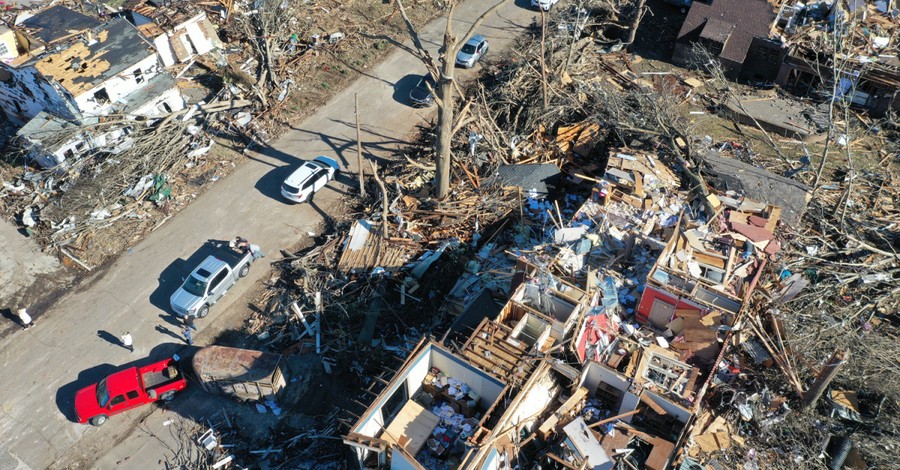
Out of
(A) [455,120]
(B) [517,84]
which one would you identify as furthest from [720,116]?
(A) [455,120]

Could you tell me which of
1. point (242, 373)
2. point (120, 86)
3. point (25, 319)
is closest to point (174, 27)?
point (120, 86)

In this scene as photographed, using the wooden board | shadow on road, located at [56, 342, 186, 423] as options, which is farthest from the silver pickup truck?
the wooden board

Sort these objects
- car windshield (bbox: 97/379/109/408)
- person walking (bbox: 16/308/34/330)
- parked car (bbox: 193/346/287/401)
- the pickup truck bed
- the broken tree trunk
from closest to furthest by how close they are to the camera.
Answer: the broken tree trunk → parked car (bbox: 193/346/287/401) → car windshield (bbox: 97/379/109/408) → the pickup truck bed → person walking (bbox: 16/308/34/330)

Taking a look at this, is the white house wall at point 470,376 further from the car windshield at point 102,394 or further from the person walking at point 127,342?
the person walking at point 127,342

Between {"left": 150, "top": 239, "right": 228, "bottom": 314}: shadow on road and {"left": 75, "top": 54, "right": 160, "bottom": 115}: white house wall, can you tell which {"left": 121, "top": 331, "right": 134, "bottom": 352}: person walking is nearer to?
{"left": 150, "top": 239, "right": 228, "bottom": 314}: shadow on road

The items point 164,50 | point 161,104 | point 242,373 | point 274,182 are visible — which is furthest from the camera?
point 164,50

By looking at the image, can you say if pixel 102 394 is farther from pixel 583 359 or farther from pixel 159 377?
pixel 583 359
